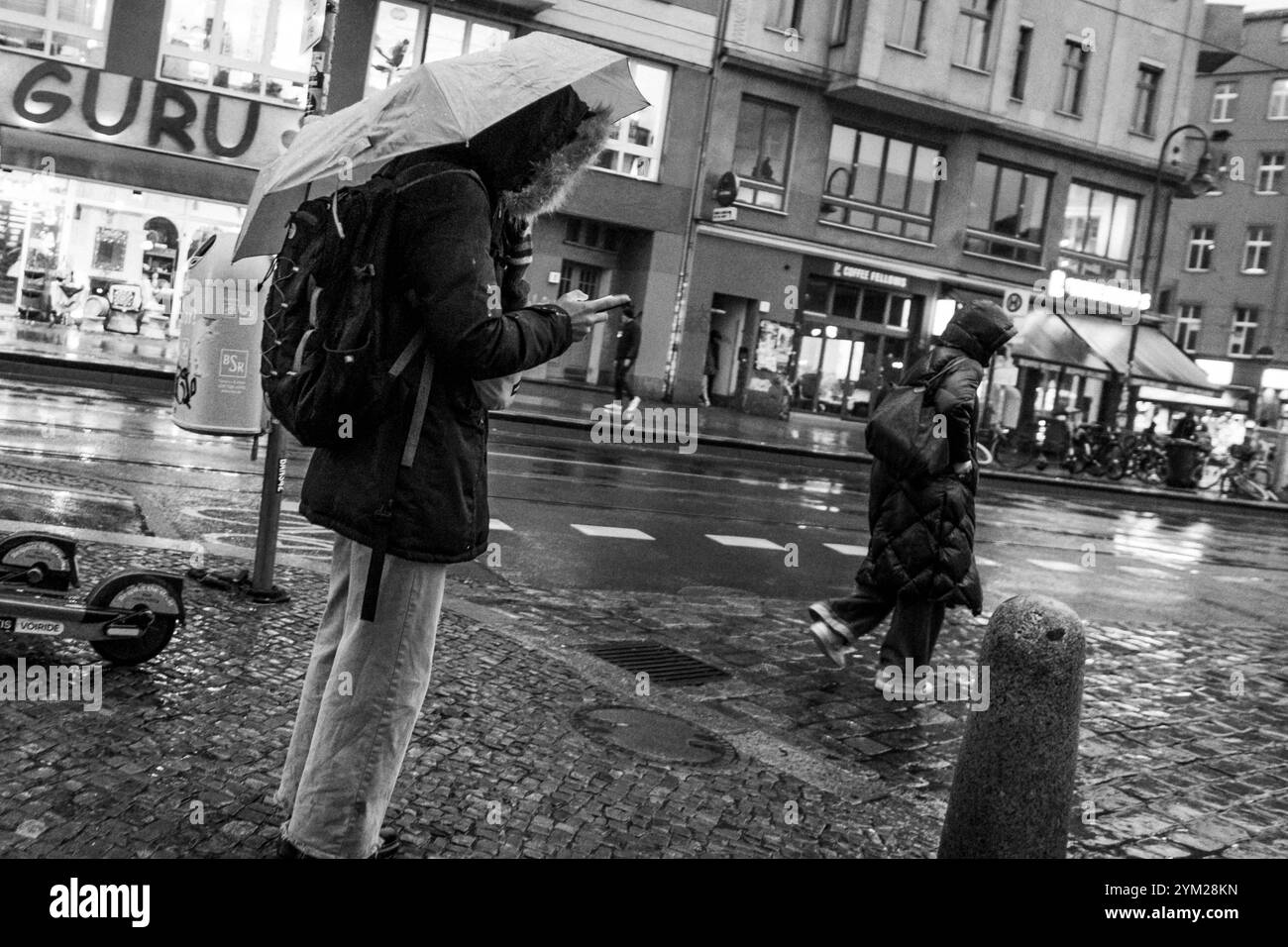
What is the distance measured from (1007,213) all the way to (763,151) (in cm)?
740

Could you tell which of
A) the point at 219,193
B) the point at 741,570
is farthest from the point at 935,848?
the point at 219,193

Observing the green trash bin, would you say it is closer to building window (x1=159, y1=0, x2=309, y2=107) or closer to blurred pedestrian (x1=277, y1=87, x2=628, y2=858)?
building window (x1=159, y1=0, x2=309, y2=107)

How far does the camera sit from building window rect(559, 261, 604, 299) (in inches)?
1141

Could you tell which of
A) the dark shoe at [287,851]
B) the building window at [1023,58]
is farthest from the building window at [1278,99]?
the dark shoe at [287,851]

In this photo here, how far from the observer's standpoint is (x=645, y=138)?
28828mm

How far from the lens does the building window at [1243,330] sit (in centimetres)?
5575

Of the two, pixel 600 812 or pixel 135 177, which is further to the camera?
pixel 135 177

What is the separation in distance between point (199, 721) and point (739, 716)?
2204 mm

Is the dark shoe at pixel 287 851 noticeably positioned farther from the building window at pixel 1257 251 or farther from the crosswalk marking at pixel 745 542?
the building window at pixel 1257 251

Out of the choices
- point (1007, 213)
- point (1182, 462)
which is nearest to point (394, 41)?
point (1007, 213)

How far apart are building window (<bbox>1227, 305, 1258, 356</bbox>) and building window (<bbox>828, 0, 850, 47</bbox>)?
3329 centimetres

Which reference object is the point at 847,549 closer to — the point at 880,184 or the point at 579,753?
the point at 579,753

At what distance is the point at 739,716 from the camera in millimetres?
5461
